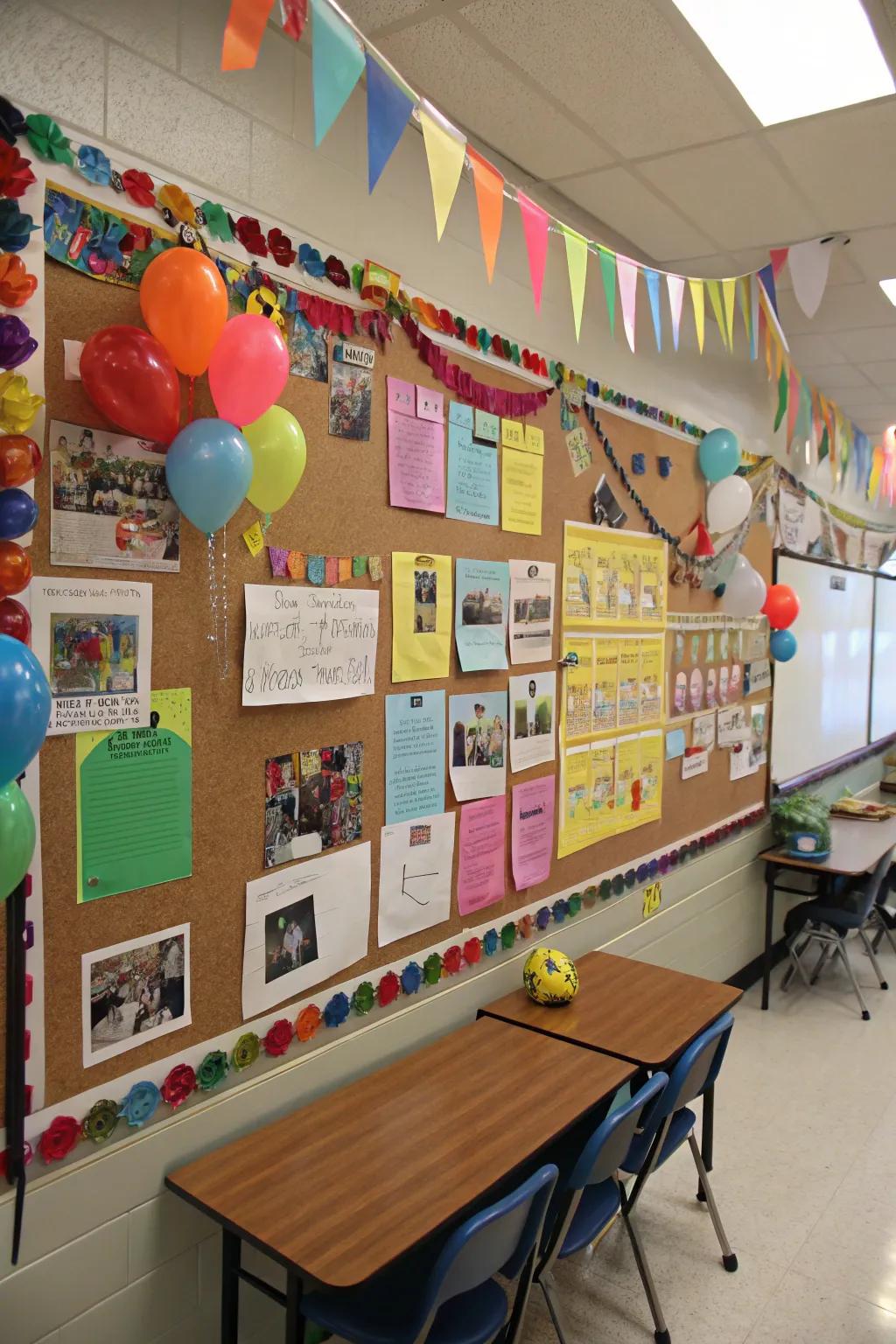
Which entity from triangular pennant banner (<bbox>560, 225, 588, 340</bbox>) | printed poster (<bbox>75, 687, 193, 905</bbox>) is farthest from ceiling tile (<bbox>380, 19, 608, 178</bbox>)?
printed poster (<bbox>75, 687, 193, 905</bbox>)

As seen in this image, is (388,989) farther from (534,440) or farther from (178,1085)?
(534,440)

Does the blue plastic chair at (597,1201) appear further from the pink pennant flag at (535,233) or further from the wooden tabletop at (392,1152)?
the pink pennant flag at (535,233)

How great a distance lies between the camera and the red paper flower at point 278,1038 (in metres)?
1.91

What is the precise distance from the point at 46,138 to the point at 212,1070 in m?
1.66

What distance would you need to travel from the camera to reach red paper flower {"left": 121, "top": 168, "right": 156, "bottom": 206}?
5.09 ft

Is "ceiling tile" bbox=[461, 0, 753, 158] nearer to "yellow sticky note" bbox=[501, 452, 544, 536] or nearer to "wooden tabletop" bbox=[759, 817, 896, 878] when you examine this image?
"yellow sticky note" bbox=[501, 452, 544, 536]

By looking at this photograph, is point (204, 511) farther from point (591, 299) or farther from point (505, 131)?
point (591, 299)

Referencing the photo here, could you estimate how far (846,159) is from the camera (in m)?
2.56

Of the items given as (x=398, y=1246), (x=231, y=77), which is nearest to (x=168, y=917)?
(x=398, y=1246)

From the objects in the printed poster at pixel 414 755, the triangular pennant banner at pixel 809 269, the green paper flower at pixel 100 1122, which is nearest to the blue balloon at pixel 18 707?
the green paper flower at pixel 100 1122

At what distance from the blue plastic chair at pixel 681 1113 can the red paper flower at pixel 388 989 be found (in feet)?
2.18

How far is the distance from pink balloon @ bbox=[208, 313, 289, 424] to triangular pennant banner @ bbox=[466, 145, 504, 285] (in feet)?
1.84

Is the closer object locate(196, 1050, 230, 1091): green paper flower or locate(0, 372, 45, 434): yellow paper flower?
locate(0, 372, 45, 434): yellow paper flower

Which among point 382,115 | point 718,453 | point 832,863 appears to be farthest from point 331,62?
point 832,863
